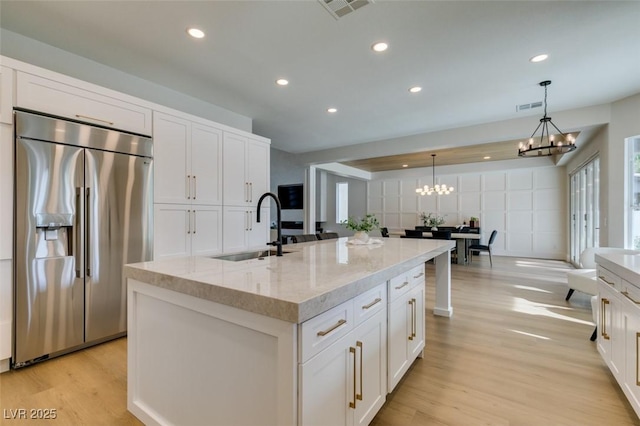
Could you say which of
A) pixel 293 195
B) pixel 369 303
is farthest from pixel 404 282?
pixel 293 195

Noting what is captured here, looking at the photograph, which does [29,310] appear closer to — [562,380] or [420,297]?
[420,297]

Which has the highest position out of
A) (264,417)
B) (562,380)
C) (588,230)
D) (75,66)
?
(75,66)

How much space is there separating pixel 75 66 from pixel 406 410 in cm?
404

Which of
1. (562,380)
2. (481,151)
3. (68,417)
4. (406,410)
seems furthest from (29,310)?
(481,151)

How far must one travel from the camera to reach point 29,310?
211 cm

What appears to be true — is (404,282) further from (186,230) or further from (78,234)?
(78,234)

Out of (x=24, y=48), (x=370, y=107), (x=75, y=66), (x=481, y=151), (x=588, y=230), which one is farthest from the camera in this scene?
(x=481, y=151)

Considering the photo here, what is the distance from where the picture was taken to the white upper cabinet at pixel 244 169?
3555 mm

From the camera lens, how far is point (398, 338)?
1.76m

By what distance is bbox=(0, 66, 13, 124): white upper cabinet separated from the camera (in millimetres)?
1977

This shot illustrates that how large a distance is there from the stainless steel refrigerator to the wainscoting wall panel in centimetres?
832

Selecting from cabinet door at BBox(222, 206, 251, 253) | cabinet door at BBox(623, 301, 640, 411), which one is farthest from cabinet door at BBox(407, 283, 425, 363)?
cabinet door at BBox(222, 206, 251, 253)

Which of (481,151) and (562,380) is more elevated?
(481,151)

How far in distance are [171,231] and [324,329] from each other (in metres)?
2.46
